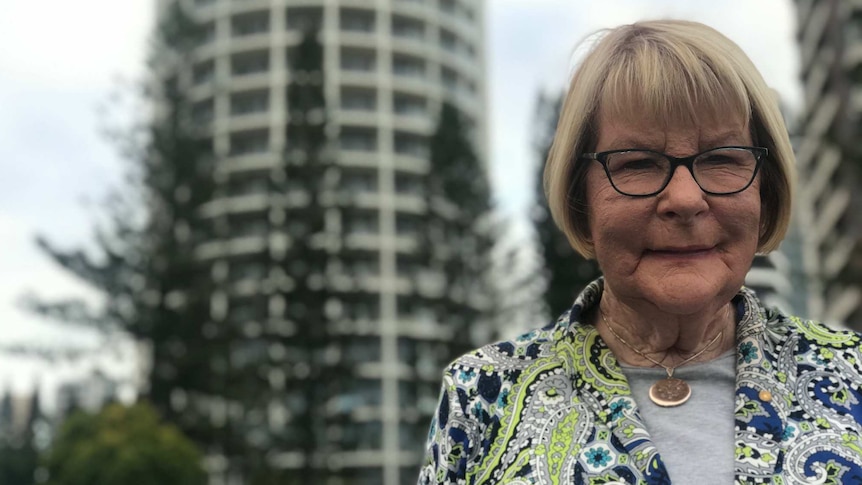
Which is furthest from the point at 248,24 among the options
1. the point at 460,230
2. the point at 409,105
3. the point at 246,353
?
the point at 246,353

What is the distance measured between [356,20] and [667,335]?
118 feet

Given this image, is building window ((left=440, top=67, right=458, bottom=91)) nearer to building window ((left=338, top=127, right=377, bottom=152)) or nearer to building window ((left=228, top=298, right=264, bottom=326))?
building window ((left=338, top=127, right=377, bottom=152))

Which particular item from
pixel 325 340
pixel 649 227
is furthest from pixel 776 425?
pixel 325 340

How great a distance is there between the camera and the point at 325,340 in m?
20.0

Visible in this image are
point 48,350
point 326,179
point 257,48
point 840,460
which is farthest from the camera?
point 257,48

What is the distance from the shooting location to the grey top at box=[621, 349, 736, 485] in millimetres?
1193

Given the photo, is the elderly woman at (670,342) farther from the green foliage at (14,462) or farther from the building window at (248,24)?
the building window at (248,24)

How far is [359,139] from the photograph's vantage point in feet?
114

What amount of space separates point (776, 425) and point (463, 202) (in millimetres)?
20700

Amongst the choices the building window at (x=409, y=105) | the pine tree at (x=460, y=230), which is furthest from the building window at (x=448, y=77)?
the pine tree at (x=460, y=230)

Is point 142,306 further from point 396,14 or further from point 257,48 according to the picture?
point 396,14

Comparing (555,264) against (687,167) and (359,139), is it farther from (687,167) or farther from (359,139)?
(687,167)

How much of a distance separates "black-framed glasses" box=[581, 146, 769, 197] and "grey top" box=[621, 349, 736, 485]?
26cm

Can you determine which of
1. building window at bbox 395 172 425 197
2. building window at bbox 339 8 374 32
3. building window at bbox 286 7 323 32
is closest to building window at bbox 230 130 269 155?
building window at bbox 286 7 323 32
